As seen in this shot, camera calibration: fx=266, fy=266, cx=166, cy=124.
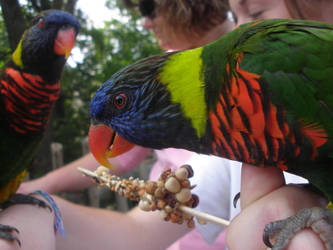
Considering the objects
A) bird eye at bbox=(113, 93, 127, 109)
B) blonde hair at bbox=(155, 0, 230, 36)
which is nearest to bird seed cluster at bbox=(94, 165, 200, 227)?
bird eye at bbox=(113, 93, 127, 109)

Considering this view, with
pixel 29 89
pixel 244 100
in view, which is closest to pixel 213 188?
pixel 244 100

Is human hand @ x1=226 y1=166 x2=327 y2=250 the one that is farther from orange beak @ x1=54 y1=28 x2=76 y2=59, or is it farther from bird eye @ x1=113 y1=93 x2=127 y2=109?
orange beak @ x1=54 y1=28 x2=76 y2=59

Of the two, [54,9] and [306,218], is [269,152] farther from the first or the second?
[54,9]

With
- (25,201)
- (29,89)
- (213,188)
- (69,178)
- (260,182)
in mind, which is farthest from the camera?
(69,178)

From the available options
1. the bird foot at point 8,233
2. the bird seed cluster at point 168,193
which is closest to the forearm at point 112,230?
the bird foot at point 8,233

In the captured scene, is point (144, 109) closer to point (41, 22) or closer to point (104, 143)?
point (104, 143)

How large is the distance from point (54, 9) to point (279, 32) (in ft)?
2.90

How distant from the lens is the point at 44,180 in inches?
53.5

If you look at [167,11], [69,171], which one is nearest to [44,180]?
[69,171]

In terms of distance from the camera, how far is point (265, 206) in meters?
0.55

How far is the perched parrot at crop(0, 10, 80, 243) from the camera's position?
1.15 m

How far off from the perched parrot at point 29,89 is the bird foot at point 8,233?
1.33 feet

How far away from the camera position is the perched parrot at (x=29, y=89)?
3.78 feet

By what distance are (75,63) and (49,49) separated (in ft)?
0.51
